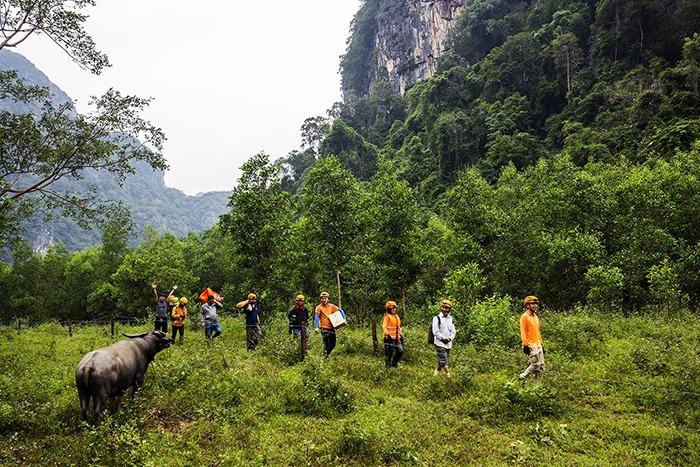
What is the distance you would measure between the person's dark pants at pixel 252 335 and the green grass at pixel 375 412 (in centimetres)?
133

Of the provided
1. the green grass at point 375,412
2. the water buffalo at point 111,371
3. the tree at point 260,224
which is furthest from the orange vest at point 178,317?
the water buffalo at point 111,371

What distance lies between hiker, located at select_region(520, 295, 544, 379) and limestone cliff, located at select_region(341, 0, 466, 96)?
10205 cm

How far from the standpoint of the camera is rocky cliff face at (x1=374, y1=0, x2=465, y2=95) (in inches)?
4053

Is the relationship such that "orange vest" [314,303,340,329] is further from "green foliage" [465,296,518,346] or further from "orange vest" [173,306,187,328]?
"orange vest" [173,306,187,328]

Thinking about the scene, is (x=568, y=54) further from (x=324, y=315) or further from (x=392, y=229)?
(x=324, y=315)

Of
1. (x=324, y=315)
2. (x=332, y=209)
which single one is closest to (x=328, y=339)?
(x=324, y=315)

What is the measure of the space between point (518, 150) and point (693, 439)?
182 ft

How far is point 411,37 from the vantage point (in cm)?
11356

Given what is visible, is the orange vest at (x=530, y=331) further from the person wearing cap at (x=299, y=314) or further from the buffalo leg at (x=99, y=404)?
the buffalo leg at (x=99, y=404)

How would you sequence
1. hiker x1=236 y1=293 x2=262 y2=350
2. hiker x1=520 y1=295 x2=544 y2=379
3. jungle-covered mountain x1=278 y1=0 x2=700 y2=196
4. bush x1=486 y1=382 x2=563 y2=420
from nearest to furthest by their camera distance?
bush x1=486 y1=382 x2=563 y2=420, hiker x1=520 y1=295 x2=544 y2=379, hiker x1=236 y1=293 x2=262 y2=350, jungle-covered mountain x1=278 y1=0 x2=700 y2=196

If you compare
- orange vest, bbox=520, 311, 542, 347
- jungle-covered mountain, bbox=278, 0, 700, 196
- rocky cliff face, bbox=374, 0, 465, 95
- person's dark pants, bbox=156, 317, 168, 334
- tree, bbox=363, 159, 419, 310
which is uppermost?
rocky cliff face, bbox=374, 0, 465, 95

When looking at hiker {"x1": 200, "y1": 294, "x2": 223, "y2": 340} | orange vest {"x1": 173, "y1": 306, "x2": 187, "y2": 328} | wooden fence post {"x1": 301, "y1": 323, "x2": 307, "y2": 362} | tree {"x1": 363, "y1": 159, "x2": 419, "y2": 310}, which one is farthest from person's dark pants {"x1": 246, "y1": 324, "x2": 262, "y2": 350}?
tree {"x1": 363, "y1": 159, "x2": 419, "y2": 310}

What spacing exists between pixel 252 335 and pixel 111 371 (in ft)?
20.9

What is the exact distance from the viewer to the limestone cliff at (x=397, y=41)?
342 feet
